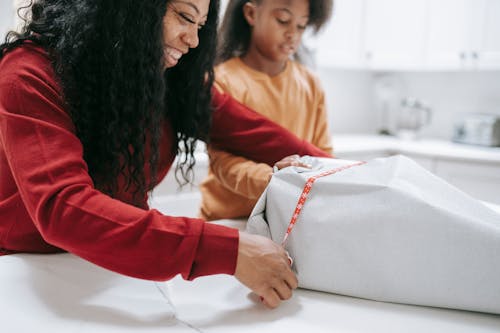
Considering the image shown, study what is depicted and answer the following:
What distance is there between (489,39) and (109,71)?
7.67ft

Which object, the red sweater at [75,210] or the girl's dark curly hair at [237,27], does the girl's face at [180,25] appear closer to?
the red sweater at [75,210]

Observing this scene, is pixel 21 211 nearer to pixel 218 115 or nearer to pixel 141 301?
pixel 141 301

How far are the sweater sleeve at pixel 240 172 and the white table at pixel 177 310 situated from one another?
350 mm

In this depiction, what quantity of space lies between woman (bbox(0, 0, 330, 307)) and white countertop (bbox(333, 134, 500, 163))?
5.20ft

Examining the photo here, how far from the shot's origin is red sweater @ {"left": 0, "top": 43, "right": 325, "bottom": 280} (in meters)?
0.64

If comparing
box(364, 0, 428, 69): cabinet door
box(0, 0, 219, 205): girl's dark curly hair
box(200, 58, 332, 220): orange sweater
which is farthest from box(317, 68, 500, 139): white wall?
box(0, 0, 219, 205): girl's dark curly hair

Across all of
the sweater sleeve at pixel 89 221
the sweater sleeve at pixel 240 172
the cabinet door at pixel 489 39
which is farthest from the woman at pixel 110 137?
the cabinet door at pixel 489 39

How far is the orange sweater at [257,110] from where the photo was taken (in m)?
1.21

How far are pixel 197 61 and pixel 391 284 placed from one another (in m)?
0.67

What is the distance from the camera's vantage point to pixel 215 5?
1049 millimetres

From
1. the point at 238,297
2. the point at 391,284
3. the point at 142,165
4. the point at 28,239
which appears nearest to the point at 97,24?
the point at 142,165

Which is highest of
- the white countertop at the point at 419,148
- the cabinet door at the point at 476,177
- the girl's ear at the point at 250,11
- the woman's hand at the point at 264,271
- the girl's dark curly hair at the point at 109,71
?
the girl's ear at the point at 250,11

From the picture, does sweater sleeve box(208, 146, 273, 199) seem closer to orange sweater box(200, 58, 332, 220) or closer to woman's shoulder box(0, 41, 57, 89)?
orange sweater box(200, 58, 332, 220)

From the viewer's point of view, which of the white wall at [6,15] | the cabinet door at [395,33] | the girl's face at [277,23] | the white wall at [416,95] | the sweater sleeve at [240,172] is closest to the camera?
the sweater sleeve at [240,172]
